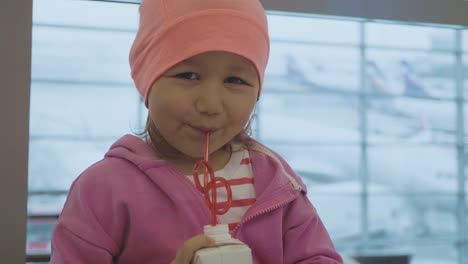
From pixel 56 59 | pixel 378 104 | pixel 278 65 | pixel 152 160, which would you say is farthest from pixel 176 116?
pixel 378 104

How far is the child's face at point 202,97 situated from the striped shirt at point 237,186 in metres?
0.10

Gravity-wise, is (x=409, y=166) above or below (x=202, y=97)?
below

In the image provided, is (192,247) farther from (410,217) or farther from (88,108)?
(410,217)

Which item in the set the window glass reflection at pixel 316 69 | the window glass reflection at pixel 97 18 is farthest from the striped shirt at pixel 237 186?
the window glass reflection at pixel 316 69

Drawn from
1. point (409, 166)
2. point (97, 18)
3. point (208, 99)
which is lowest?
point (409, 166)

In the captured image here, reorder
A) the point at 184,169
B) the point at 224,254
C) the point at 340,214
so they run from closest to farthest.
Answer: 1. the point at 224,254
2. the point at 184,169
3. the point at 340,214

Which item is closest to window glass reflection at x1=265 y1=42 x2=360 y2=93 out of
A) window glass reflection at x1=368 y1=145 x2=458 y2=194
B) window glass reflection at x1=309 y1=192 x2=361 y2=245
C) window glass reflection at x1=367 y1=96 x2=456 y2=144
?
window glass reflection at x1=367 y1=96 x2=456 y2=144

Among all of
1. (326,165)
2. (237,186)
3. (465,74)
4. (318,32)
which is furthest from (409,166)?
(237,186)

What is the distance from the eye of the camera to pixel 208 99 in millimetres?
632

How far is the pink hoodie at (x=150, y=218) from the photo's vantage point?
0.67 metres

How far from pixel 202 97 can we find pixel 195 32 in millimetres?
83

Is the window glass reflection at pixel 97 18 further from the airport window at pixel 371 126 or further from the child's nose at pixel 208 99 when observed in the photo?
the child's nose at pixel 208 99

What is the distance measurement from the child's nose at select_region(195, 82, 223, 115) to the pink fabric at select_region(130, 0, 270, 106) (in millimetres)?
45

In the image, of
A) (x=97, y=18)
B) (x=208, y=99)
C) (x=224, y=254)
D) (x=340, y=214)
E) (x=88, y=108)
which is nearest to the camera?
(x=224, y=254)
